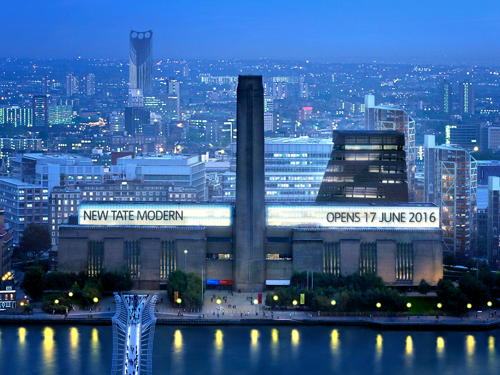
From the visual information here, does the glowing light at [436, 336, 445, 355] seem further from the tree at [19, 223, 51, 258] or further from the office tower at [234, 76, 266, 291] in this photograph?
the tree at [19, 223, 51, 258]

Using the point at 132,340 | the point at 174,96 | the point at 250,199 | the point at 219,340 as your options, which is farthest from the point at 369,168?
the point at 174,96

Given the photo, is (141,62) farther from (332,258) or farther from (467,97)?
(332,258)

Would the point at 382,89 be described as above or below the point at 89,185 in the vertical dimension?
above

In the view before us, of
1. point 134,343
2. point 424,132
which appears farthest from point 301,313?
point 424,132

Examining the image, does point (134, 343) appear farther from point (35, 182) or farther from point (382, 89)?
point (382, 89)

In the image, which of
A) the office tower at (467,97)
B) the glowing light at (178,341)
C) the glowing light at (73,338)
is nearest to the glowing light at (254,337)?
the glowing light at (178,341)
